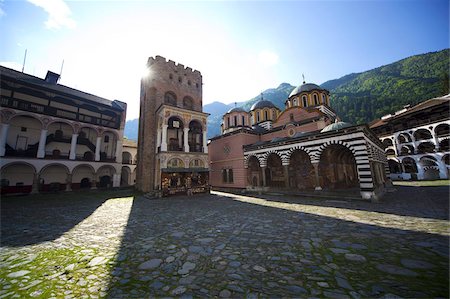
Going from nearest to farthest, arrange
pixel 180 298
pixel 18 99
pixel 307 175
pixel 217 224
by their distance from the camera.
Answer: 1. pixel 180 298
2. pixel 217 224
3. pixel 307 175
4. pixel 18 99

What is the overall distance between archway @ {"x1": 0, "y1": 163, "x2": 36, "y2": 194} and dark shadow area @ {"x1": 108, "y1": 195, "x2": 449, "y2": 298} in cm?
2407

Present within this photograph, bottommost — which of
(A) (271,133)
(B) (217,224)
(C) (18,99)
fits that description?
(B) (217,224)

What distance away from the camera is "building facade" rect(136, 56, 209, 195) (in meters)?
17.9

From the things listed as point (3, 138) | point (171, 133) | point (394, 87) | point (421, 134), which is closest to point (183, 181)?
point (171, 133)

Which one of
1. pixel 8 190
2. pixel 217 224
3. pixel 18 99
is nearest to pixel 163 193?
pixel 217 224

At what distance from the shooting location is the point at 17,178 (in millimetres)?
19656

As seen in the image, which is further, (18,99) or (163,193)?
(18,99)

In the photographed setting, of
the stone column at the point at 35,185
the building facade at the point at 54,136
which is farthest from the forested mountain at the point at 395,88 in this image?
the stone column at the point at 35,185

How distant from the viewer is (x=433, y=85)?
1839 inches

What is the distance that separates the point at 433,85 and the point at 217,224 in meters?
73.3

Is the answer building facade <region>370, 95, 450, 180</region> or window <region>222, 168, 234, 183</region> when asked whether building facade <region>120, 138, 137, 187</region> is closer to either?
window <region>222, 168, 234, 183</region>

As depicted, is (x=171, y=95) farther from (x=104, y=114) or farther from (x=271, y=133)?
(x=271, y=133)

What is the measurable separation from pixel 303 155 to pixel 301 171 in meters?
1.73

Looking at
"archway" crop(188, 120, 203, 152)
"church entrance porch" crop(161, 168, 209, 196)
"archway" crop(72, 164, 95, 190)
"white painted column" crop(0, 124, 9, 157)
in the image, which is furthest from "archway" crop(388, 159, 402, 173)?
"white painted column" crop(0, 124, 9, 157)
